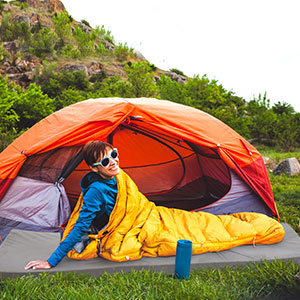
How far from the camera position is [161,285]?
1759mm

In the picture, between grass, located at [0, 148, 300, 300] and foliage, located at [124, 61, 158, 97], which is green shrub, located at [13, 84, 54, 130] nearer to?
foliage, located at [124, 61, 158, 97]

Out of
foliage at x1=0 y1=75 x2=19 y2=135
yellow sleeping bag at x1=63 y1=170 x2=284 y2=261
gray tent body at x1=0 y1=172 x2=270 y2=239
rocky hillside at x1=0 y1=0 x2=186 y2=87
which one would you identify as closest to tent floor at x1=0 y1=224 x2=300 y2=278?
yellow sleeping bag at x1=63 y1=170 x2=284 y2=261

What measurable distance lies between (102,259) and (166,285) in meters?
0.61

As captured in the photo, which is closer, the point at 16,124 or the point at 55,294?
the point at 55,294

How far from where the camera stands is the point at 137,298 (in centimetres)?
160

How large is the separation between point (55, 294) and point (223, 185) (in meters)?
2.74

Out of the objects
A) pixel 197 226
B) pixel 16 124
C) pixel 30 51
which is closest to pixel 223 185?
pixel 197 226

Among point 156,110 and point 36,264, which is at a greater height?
point 156,110

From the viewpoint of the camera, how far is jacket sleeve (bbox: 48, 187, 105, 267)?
187cm

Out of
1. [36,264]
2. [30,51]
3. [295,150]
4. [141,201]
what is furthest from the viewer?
[30,51]

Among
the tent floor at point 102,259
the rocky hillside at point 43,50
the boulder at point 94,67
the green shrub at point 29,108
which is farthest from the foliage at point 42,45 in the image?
the tent floor at point 102,259

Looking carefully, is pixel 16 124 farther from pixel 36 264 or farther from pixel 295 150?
pixel 295 150

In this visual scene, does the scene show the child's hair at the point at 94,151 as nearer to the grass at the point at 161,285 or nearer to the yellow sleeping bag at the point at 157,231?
the yellow sleeping bag at the point at 157,231

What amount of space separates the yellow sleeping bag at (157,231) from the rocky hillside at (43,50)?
1933 centimetres
